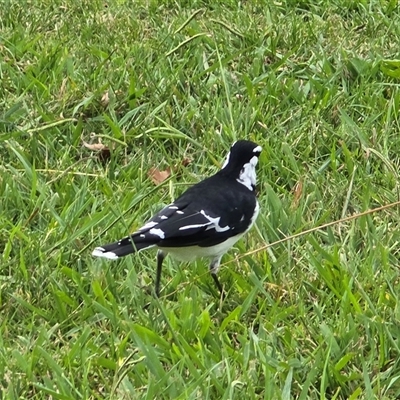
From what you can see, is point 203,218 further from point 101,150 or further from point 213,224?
point 101,150

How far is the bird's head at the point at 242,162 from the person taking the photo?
3834 millimetres

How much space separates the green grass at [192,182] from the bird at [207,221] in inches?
6.5

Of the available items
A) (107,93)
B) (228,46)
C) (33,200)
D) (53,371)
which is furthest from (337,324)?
(228,46)

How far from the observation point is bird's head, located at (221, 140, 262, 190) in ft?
12.6

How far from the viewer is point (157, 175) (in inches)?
179

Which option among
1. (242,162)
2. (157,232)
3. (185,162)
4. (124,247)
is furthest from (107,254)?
(185,162)

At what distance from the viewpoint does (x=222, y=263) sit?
3.83 m

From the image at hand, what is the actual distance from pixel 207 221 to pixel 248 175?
42 centimetres

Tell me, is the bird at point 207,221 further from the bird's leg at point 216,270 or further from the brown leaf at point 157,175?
the brown leaf at point 157,175

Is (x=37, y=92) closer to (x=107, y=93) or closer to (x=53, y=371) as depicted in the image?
(x=107, y=93)

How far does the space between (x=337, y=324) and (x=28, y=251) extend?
128 cm

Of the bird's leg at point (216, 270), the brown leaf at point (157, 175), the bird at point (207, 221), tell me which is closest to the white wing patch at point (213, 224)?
the bird at point (207, 221)

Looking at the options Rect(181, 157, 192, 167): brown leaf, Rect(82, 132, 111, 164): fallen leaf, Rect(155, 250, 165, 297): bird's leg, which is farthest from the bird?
Rect(82, 132, 111, 164): fallen leaf

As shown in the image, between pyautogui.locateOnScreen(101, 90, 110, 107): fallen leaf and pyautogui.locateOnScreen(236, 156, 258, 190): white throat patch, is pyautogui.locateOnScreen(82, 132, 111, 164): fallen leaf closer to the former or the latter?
pyautogui.locateOnScreen(101, 90, 110, 107): fallen leaf
